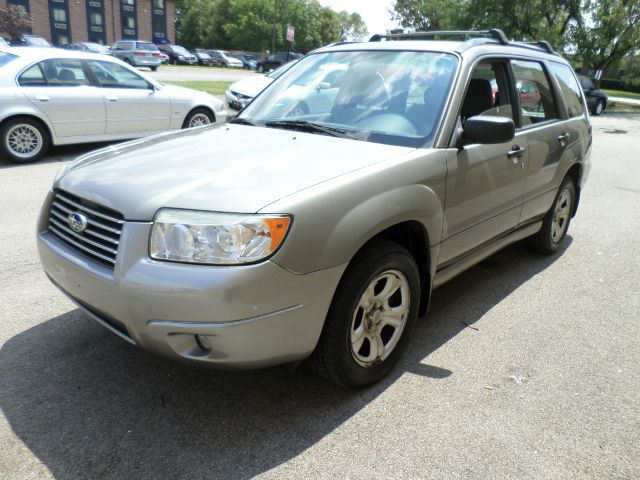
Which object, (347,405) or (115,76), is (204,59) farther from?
(347,405)

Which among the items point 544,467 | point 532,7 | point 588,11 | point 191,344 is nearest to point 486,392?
point 544,467

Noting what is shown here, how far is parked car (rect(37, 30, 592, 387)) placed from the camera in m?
2.28

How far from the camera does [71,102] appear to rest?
8.31 meters

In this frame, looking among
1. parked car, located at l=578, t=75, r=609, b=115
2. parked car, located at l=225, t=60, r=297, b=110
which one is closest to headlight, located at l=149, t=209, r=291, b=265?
parked car, located at l=225, t=60, r=297, b=110

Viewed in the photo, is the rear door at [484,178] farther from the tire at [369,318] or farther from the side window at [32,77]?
the side window at [32,77]

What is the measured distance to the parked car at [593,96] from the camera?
23.1 meters

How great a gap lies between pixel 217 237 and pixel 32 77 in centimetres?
734

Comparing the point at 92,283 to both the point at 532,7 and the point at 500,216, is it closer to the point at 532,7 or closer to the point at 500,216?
the point at 500,216

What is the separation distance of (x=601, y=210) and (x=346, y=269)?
19.1 ft

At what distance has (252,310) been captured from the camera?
2.25 meters

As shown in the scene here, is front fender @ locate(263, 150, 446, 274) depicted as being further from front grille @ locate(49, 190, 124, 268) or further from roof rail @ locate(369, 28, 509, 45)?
roof rail @ locate(369, 28, 509, 45)

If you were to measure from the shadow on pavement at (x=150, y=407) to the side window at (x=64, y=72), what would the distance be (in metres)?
6.01

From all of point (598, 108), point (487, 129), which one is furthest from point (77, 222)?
point (598, 108)

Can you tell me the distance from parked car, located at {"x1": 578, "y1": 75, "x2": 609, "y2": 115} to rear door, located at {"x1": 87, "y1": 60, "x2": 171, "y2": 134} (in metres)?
19.4
